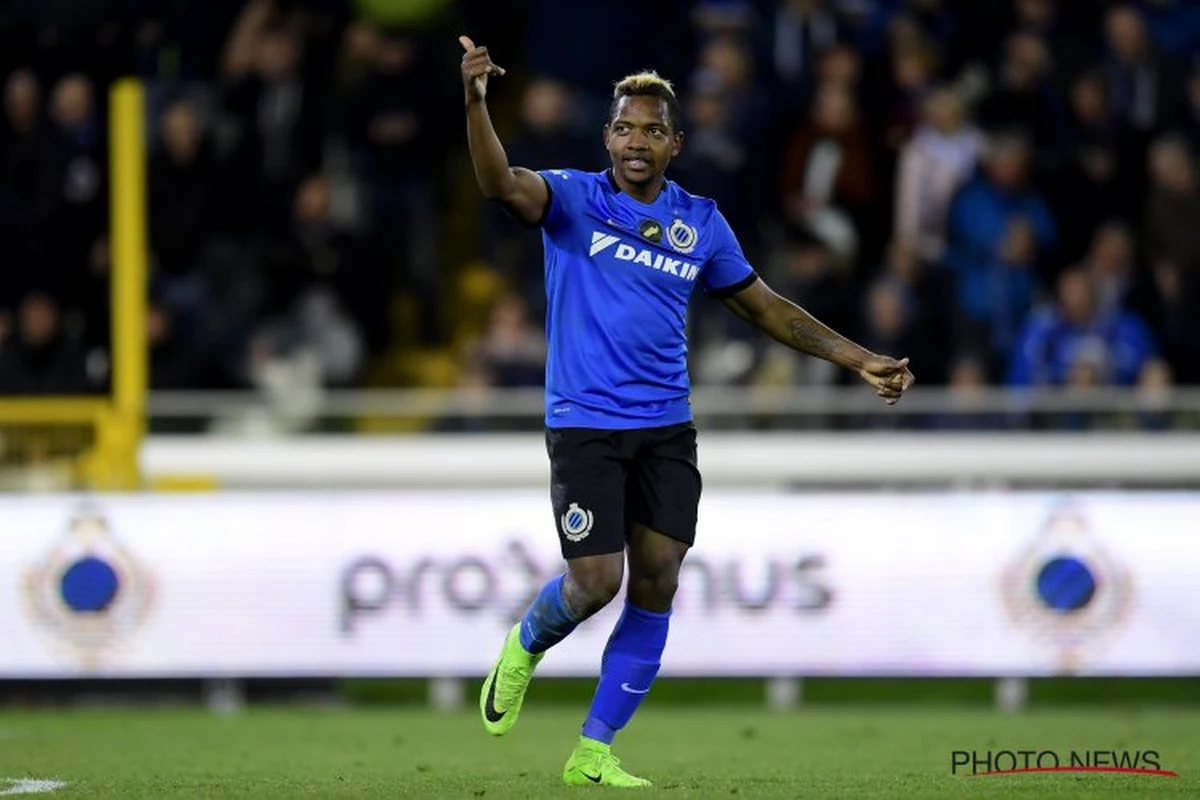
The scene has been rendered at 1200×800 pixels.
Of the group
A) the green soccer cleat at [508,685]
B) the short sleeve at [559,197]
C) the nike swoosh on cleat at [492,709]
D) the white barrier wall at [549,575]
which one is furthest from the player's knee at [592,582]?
the white barrier wall at [549,575]

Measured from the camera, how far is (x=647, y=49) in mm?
17078

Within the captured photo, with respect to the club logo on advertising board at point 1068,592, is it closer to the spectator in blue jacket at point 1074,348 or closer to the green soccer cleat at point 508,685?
the spectator in blue jacket at point 1074,348

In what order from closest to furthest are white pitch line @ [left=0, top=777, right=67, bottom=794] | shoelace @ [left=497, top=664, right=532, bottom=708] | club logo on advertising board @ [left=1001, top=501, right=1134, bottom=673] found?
white pitch line @ [left=0, top=777, right=67, bottom=794] < shoelace @ [left=497, top=664, right=532, bottom=708] < club logo on advertising board @ [left=1001, top=501, right=1134, bottom=673]

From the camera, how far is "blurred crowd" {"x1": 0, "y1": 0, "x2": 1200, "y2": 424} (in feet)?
50.8

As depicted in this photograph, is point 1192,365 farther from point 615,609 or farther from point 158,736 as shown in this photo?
point 158,736

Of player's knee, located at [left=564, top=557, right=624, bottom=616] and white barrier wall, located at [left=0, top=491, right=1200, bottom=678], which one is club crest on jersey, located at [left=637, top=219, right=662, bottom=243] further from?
white barrier wall, located at [left=0, top=491, right=1200, bottom=678]

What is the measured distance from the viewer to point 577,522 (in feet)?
27.2

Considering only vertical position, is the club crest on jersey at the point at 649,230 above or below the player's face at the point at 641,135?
below

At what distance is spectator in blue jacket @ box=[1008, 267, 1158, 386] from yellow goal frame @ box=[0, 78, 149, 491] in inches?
216

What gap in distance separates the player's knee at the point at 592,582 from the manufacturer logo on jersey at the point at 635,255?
1.02 m

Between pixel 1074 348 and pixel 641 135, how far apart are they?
24.7ft

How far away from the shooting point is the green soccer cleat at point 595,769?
8.36m

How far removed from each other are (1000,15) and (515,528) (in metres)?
6.28

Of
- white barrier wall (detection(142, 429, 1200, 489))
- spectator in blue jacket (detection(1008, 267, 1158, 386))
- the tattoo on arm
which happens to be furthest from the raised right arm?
spectator in blue jacket (detection(1008, 267, 1158, 386))
